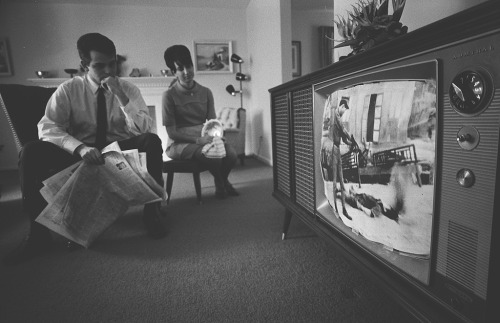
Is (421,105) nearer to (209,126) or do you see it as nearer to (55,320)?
(55,320)

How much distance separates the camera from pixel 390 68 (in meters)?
0.57

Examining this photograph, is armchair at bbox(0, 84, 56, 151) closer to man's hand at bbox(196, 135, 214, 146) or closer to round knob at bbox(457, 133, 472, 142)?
man's hand at bbox(196, 135, 214, 146)

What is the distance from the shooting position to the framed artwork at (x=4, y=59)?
157 inches

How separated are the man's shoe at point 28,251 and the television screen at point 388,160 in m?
1.35

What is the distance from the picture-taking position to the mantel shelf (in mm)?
3931

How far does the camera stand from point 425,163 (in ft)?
1.68

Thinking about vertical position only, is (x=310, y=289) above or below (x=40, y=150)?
below

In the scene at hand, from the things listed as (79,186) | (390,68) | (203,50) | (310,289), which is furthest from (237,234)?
(203,50)

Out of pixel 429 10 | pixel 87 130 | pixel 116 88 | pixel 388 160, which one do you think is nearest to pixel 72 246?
pixel 87 130

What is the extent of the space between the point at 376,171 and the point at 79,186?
1282 millimetres

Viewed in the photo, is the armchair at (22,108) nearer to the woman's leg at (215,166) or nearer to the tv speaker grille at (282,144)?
the woman's leg at (215,166)

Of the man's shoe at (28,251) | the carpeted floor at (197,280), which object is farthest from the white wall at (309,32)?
the man's shoe at (28,251)

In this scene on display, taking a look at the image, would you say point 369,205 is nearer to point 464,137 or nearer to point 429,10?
point 464,137

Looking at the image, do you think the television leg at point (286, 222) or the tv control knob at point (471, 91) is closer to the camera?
the tv control knob at point (471, 91)
